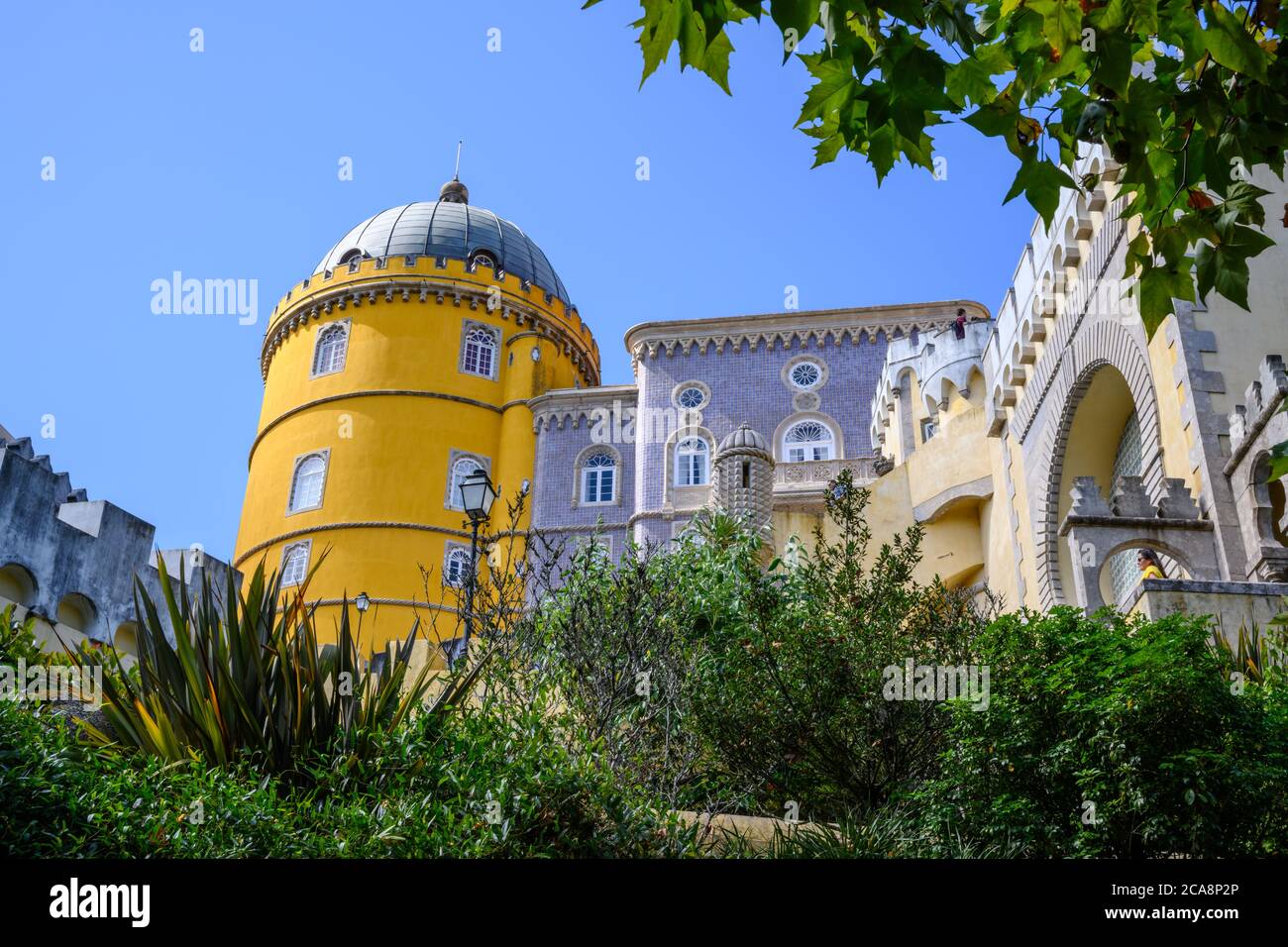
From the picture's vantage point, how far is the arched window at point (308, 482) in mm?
36812

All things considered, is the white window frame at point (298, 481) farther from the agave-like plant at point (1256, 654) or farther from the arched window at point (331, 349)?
the agave-like plant at point (1256, 654)

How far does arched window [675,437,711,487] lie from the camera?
34250 mm

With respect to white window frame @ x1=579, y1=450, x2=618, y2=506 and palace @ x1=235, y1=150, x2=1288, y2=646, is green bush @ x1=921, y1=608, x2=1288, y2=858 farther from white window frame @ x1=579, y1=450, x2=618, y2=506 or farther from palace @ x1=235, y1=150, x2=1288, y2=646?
white window frame @ x1=579, y1=450, x2=618, y2=506

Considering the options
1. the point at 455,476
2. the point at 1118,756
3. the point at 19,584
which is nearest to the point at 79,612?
the point at 19,584

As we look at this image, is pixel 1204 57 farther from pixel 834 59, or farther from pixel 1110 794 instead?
pixel 1110 794

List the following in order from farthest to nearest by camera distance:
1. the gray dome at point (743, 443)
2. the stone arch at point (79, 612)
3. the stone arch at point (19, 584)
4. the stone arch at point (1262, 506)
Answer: the gray dome at point (743, 443) < the stone arch at point (79, 612) < the stone arch at point (19, 584) < the stone arch at point (1262, 506)

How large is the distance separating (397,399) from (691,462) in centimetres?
927

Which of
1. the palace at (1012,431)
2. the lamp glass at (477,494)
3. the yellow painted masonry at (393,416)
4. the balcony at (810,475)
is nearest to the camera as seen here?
the lamp glass at (477,494)

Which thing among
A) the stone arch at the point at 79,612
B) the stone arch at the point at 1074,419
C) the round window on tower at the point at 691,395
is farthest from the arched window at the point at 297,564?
the stone arch at the point at 1074,419

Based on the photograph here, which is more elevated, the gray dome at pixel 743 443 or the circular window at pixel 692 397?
the circular window at pixel 692 397

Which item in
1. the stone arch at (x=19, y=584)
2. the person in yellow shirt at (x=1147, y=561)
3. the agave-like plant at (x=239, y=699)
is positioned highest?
the stone arch at (x=19, y=584)

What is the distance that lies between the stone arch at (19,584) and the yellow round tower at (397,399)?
17.5 meters

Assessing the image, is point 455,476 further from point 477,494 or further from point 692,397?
point 477,494

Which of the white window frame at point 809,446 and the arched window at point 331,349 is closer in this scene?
the white window frame at point 809,446
